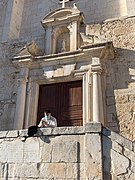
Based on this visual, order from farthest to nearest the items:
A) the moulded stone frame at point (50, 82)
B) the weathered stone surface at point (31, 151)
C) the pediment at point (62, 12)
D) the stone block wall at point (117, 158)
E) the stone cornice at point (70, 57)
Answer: the pediment at point (62, 12) → the stone cornice at point (70, 57) → the moulded stone frame at point (50, 82) → the weathered stone surface at point (31, 151) → the stone block wall at point (117, 158)

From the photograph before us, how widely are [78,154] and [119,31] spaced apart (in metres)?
4.73

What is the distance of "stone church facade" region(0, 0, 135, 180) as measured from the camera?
3.98 meters

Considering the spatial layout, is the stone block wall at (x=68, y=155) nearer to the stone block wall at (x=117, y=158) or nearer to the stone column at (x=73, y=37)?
the stone block wall at (x=117, y=158)

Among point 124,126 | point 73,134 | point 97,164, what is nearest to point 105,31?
point 124,126

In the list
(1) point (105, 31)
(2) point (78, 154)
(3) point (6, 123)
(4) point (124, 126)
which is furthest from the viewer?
(1) point (105, 31)

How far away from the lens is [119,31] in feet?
24.7

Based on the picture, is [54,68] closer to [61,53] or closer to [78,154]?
[61,53]

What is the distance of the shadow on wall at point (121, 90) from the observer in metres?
6.23

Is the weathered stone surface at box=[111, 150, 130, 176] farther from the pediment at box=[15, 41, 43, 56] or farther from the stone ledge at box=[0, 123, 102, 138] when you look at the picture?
the pediment at box=[15, 41, 43, 56]

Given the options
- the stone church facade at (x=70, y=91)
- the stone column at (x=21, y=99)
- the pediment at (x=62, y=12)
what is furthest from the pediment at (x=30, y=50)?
the pediment at (x=62, y=12)

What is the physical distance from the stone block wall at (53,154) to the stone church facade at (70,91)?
2cm

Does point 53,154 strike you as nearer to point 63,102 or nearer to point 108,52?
point 63,102

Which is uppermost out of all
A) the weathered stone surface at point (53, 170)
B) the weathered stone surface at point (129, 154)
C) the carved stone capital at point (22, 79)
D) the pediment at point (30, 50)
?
the pediment at point (30, 50)

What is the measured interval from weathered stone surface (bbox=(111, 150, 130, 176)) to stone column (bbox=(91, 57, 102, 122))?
241cm
